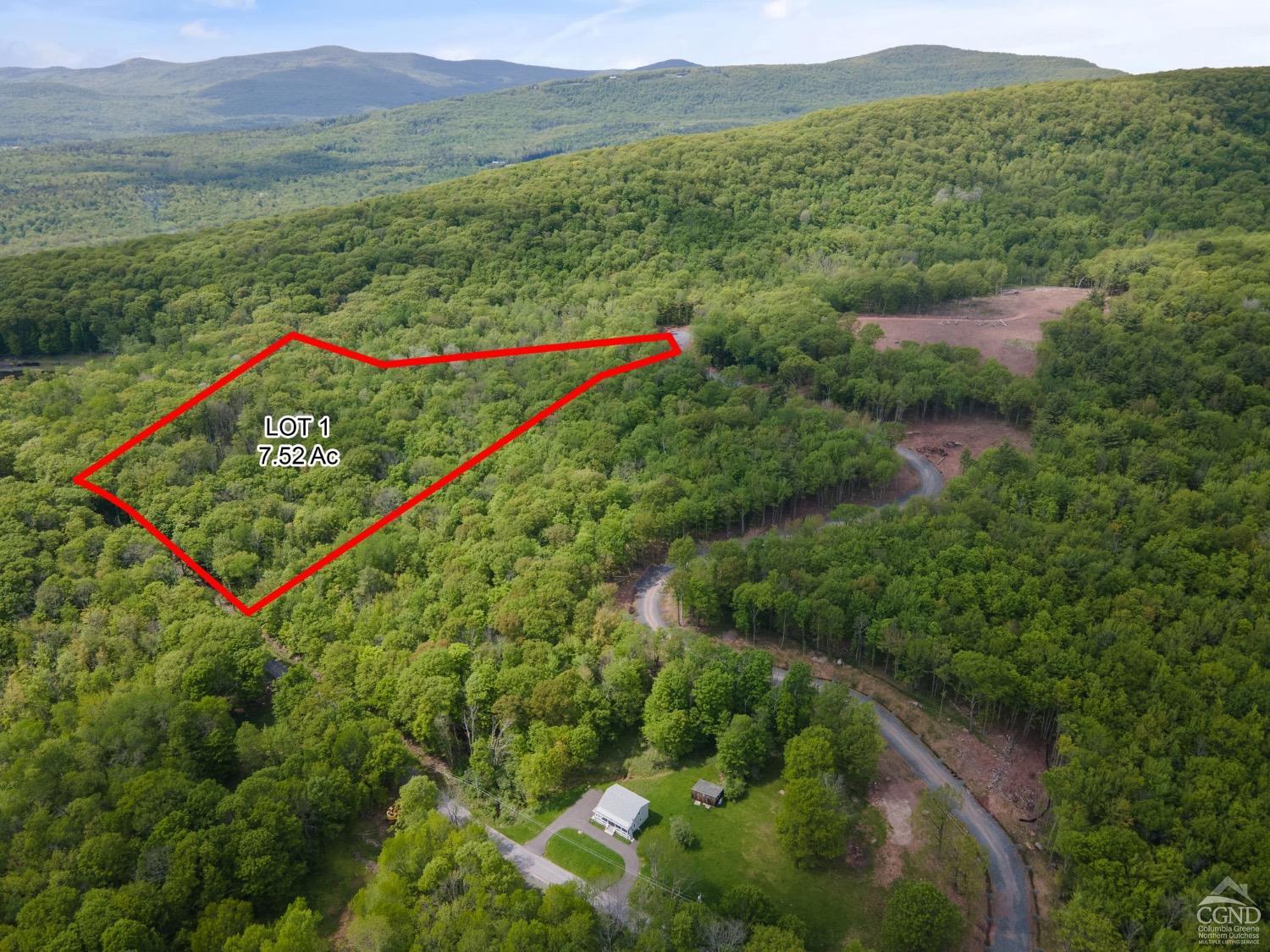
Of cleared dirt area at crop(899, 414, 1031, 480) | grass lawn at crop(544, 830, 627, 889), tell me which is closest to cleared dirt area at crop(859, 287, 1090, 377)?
cleared dirt area at crop(899, 414, 1031, 480)

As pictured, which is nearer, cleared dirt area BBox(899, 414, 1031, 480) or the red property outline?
the red property outline

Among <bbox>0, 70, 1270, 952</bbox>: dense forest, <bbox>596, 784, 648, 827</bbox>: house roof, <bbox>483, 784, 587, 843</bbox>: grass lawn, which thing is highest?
<bbox>0, 70, 1270, 952</bbox>: dense forest

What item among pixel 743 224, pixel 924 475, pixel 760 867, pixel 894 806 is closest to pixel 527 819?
pixel 760 867

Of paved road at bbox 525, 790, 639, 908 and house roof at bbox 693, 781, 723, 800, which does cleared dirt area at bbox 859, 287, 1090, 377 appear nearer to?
house roof at bbox 693, 781, 723, 800

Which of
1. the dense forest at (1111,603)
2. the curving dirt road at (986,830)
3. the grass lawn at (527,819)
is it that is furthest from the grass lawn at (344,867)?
the dense forest at (1111,603)

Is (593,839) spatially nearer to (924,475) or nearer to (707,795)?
(707,795)

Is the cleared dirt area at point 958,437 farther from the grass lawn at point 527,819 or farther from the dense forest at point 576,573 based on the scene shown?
the grass lawn at point 527,819
